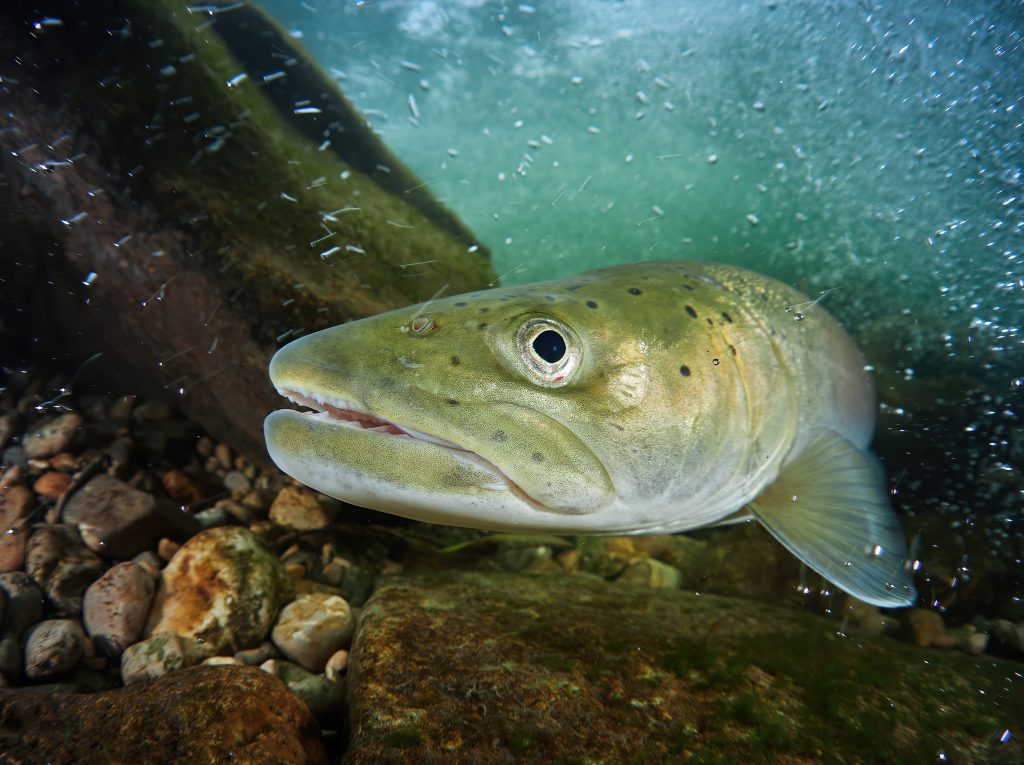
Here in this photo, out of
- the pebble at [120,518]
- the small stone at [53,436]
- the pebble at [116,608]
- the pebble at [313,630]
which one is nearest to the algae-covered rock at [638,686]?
the pebble at [313,630]

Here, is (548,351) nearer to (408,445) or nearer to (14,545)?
(408,445)

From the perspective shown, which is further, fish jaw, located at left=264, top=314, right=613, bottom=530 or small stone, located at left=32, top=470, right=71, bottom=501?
small stone, located at left=32, top=470, right=71, bottom=501

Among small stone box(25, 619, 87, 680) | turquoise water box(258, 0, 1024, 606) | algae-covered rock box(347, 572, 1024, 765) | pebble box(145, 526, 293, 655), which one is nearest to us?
algae-covered rock box(347, 572, 1024, 765)

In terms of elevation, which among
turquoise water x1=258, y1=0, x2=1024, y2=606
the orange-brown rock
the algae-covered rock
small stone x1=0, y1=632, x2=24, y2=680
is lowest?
small stone x1=0, y1=632, x2=24, y2=680

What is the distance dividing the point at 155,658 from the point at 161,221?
2.89m

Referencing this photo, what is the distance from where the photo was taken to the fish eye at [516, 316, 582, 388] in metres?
1.83

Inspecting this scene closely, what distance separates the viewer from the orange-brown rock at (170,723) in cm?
132

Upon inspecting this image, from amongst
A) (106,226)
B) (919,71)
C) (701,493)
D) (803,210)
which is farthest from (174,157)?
(803,210)

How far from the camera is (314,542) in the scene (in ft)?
9.91

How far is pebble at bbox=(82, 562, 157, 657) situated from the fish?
1333mm

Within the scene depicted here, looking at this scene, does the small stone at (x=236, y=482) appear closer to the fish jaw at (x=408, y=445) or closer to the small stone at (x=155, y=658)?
the small stone at (x=155, y=658)

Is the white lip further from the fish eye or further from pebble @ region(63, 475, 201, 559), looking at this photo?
pebble @ region(63, 475, 201, 559)

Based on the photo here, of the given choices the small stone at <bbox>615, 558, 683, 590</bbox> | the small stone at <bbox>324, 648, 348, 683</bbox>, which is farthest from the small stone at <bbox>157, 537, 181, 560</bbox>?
the small stone at <bbox>615, 558, 683, 590</bbox>

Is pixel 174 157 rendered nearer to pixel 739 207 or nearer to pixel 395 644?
pixel 395 644
